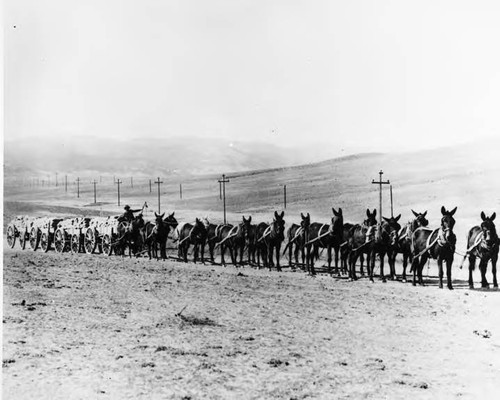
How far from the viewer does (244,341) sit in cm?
858

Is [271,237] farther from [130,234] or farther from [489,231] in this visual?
[489,231]

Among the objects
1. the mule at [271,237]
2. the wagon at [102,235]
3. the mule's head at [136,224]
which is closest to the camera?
the mule at [271,237]

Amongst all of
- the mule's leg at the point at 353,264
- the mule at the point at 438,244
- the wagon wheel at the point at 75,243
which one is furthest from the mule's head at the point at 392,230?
the wagon wheel at the point at 75,243

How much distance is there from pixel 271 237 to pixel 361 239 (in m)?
3.43

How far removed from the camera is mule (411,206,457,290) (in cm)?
1345

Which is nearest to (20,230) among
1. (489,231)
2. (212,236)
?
(212,236)

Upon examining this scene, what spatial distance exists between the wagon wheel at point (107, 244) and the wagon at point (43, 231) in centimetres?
245

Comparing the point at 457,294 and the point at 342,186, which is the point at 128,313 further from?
the point at 342,186

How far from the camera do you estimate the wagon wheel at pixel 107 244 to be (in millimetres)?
22916

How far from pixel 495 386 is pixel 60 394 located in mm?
5499

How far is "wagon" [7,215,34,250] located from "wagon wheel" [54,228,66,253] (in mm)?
1494

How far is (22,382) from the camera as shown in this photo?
7.00 meters

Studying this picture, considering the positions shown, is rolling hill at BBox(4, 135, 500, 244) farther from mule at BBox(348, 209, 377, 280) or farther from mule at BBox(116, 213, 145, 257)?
mule at BBox(116, 213, 145, 257)

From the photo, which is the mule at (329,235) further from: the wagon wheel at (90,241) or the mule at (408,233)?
the wagon wheel at (90,241)
